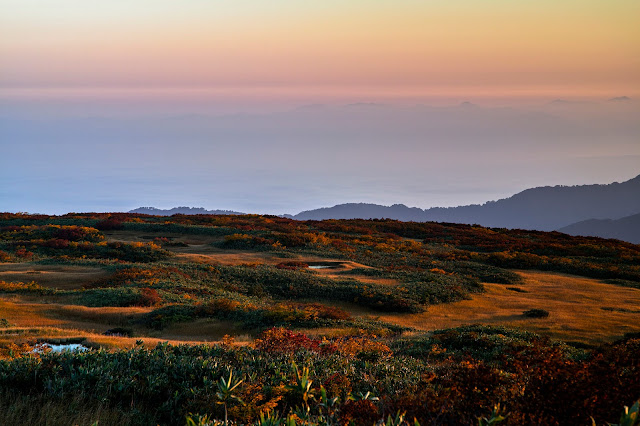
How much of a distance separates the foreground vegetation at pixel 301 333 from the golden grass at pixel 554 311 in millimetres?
1129

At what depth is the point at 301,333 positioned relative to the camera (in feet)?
46.4

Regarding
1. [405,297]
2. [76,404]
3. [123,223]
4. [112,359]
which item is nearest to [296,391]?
[76,404]

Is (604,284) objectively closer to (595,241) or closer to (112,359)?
(595,241)

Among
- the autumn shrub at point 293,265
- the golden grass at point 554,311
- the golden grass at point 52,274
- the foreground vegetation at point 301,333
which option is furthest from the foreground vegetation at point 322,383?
the autumn shrub at point 293,265

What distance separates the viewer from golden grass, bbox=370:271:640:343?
21.8m

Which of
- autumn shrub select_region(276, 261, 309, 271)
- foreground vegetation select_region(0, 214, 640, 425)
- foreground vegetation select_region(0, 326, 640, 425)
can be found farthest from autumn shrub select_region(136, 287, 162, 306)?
foreground vegetation select_region(0, 326, 640, 425)

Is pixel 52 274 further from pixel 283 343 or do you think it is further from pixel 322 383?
pixel 322 383

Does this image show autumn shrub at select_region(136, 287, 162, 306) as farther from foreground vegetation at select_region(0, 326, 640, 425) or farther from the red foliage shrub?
the red foliage shrub

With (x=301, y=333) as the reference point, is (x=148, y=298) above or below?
above

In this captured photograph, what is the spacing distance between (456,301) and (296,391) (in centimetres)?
2279

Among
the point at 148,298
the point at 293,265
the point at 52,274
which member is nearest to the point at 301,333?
the point at 148,298

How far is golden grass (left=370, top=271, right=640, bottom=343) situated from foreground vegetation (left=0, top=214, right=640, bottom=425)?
113cm

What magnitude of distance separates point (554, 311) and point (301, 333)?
692 inches

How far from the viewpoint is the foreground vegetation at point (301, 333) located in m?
6.14
